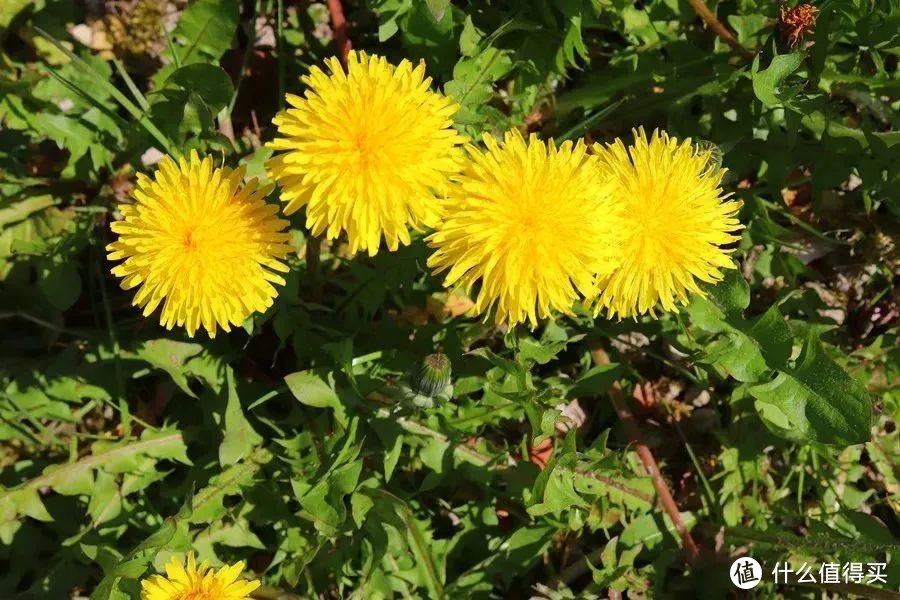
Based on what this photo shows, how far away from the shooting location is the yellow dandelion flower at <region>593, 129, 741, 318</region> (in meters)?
1.78

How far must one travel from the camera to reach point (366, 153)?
1.57 metres

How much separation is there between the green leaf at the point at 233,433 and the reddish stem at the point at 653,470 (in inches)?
50.7

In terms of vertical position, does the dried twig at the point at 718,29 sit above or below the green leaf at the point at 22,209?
above

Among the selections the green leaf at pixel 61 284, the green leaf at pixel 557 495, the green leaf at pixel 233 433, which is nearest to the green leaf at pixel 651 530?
the green leaf at pixel 557 495

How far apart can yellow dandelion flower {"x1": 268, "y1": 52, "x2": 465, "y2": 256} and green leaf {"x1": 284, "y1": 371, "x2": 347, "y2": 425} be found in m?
0.60

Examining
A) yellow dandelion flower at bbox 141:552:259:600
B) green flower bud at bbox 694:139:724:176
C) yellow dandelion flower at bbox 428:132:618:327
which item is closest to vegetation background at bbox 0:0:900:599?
yellow dandelion flower at bbox 141:552:259:600

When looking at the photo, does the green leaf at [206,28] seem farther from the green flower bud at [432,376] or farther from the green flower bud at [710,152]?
the green flower bud at [710,152]

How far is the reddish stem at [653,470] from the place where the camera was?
252cm

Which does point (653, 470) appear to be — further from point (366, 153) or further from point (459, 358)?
point (366, 153)

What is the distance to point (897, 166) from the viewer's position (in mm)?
2277

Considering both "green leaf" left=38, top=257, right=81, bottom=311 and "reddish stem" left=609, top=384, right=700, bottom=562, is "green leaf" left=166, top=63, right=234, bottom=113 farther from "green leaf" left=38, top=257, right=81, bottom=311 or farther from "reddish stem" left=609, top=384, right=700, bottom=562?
"reddish stem" left=609, top=384, right=700, bottom=562

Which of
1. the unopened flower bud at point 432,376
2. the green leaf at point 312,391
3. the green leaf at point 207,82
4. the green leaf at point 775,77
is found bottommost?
the unopened flower bud at point 432,376

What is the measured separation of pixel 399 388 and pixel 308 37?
151 cm

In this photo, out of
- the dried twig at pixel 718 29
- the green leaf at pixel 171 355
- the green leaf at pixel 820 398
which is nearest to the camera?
the green leaf at pixel 820 398
